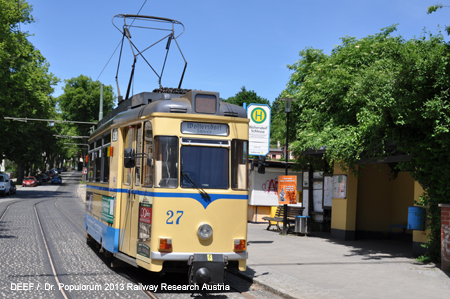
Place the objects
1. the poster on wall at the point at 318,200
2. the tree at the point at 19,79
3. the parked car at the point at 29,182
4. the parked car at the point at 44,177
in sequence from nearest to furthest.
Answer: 1. the poster on wall at the point at 318,200
2. the tree at the point at 19,79
3. the parked car at the point at 29,182
4. the parked car at the point at 44,177

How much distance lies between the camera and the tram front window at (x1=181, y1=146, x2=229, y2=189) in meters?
7.76

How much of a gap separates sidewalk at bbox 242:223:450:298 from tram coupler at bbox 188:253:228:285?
1.12 meters

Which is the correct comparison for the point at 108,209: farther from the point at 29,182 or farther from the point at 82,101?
the point at 82,101

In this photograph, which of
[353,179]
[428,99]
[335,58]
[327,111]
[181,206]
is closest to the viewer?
[181,206]

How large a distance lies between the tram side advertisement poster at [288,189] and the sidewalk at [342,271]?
1994 mm

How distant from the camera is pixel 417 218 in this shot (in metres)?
11.8

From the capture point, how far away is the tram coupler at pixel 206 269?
7.25m

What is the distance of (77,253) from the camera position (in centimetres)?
1159

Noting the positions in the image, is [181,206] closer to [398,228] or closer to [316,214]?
[398,228]

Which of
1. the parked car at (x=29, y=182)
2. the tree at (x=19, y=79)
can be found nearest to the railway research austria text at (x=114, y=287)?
the tree at (x=19, y=79)

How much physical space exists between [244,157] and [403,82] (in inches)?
184

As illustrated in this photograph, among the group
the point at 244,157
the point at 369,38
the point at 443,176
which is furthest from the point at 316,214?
the point at 244,157

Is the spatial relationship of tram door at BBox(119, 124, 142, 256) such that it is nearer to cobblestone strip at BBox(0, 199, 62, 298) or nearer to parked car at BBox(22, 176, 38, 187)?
cobblestone strip at BBox(0, 199, 62, 298)

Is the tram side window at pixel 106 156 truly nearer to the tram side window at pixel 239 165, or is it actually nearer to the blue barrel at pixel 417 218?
the tram side window at pixel 239 165
